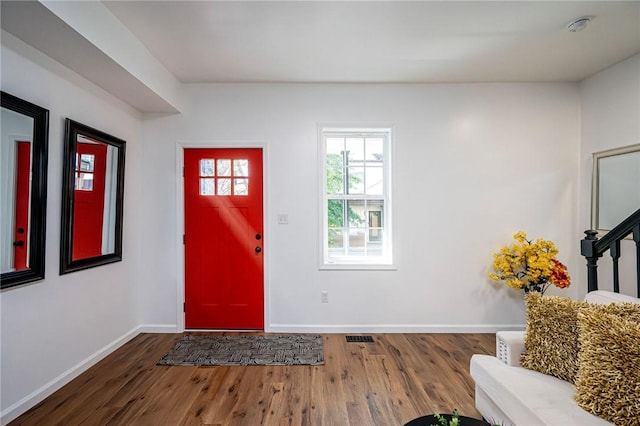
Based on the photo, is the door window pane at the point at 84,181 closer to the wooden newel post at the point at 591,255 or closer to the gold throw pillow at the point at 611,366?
the gold throw pillow at the point at 611,366

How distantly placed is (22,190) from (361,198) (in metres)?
2.86

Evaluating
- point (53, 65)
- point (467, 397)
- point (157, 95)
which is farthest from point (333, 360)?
point (53, 65)

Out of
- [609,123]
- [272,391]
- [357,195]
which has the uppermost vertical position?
[609,123]

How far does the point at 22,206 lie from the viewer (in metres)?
1.95

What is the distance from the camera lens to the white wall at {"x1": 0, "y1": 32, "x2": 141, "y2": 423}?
1912mm

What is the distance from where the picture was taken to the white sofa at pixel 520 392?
131cm

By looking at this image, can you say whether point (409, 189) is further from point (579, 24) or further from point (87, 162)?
point (87, 162)

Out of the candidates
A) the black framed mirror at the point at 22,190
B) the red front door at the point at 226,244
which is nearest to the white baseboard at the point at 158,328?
the red front door at the point at 226,244

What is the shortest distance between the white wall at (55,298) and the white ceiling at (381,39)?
67 centimetres

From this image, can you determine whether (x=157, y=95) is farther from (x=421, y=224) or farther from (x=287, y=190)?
(x=421, y=224)

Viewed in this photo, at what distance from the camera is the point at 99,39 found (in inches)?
80.3

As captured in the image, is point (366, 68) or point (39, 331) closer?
point (39, 331)

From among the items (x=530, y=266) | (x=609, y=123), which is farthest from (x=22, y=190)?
(x=609, y=123)

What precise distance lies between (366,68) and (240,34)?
1237 millimetres
